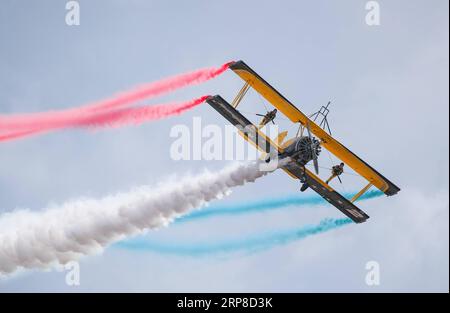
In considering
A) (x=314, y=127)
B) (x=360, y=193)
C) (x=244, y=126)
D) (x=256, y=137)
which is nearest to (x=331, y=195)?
(x=360, y=193)

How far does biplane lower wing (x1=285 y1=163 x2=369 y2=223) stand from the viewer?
5820 centimetres

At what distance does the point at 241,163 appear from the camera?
5869 centimetres

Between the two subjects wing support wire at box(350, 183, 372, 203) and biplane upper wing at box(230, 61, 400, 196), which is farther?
wing support wire at box(350, 183, 372, 203)

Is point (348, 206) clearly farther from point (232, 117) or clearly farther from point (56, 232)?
Result: point (56, 232)

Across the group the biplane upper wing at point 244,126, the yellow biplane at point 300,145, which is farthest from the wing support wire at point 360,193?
the biplane upper wing at point 244,126

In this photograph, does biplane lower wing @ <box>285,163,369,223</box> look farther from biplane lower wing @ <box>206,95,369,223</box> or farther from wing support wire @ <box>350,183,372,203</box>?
wing support wire @ <box>350,183,372,203</box>

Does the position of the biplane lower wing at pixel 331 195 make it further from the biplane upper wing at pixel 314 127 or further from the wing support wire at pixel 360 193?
the biplane upper wing at pixel 314 127

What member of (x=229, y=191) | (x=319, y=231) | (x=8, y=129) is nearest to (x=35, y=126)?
(x=8, y=129)

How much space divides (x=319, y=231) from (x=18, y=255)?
17668 millimetres

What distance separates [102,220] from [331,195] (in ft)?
42.7

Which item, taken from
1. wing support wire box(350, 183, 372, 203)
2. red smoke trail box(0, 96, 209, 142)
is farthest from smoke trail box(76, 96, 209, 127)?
wing support wire box(350, 183, 372, 203)

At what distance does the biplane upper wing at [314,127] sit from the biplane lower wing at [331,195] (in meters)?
2.12

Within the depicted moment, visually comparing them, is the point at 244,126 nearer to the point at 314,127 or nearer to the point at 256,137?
the point at 256,137

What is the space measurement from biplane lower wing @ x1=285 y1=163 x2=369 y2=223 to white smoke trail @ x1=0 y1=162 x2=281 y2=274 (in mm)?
2321
